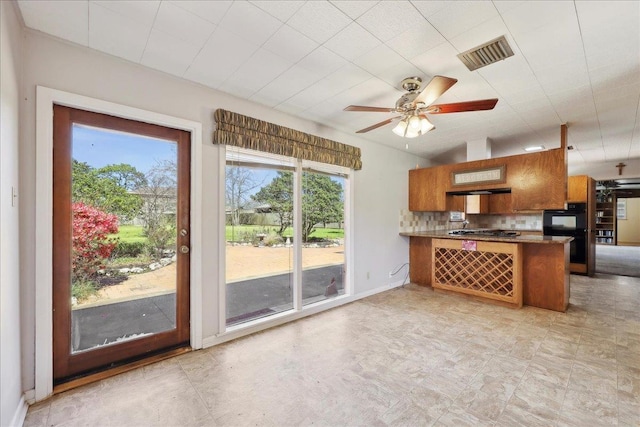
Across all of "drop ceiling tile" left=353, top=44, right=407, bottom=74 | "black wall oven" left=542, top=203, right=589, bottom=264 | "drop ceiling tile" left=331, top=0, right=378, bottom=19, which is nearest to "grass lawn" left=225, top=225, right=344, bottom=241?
"drop ceiling tile" left=353, top=44, right=407, bottom=74

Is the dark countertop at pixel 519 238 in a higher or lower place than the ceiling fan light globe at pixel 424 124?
lower

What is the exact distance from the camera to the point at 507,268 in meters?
3.91

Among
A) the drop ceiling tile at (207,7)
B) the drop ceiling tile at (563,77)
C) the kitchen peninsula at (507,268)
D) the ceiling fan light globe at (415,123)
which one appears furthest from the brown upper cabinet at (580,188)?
the drop ceiling tile at (207,7)

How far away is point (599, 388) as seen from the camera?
6.64 feet

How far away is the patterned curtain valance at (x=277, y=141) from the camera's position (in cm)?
282

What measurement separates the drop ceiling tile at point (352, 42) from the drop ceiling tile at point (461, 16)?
426 millimetres

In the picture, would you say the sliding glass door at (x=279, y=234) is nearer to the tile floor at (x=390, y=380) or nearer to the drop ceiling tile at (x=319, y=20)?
the tile floor at (x=390, y=380)

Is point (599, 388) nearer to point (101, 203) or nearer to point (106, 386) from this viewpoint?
point (106, 386)

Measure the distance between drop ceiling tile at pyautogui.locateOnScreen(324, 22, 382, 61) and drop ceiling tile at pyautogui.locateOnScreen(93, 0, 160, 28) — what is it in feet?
3.79

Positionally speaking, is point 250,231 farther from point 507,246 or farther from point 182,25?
point 507,246

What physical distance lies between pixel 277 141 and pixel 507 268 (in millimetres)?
3602

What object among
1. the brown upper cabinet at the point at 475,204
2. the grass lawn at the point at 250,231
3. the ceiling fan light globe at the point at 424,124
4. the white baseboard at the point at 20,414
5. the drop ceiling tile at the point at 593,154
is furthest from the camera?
the brown upper cabinet at the point at 475,204

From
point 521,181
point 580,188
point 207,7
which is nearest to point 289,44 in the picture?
point 207,7

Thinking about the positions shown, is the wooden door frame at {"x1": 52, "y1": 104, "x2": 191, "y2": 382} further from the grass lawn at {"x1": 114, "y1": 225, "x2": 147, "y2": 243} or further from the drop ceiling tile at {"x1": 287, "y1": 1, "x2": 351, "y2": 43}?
the drop ceiling tile at {"x1": 287, "y1": 1, "x2": 351, "y2": 43}
